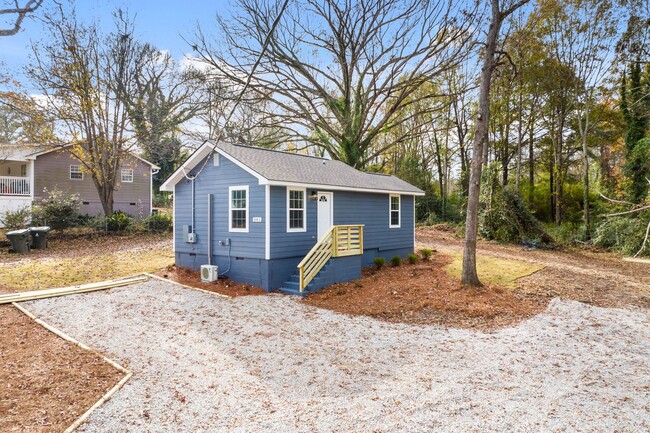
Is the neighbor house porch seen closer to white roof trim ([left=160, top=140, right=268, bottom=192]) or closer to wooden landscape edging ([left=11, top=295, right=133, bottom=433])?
white roof trim ([left=160, top=140, right=268, bottom=192])

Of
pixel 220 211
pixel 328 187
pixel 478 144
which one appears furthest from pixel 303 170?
pixel 478 144

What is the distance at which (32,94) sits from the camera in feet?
61.4

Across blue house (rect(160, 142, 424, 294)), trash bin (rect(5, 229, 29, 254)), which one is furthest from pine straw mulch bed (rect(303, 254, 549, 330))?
trash bin (rect(5, 229, 29, 254))

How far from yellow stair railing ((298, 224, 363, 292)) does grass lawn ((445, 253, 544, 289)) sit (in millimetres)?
3218

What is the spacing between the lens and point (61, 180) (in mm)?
22781

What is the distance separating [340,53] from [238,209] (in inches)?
610

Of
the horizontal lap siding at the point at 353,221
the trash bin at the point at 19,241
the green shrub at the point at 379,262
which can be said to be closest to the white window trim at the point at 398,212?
the horizontal lap siding at the point at 353,221

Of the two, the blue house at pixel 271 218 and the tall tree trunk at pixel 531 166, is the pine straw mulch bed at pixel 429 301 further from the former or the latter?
the tall tree trunk at pixel 531 166

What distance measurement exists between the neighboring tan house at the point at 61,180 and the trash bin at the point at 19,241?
17.6 ft

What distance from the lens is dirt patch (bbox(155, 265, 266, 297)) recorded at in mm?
10008

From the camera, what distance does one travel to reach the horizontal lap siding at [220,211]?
10.4 metres

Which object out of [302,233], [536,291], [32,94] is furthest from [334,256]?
[32,94]

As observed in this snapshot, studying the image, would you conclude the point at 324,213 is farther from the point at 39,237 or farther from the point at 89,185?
the point at 89,185

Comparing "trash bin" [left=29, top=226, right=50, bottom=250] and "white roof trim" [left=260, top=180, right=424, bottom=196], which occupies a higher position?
"white roof trim" [left=260, top=180, right=424, bottom=196]
